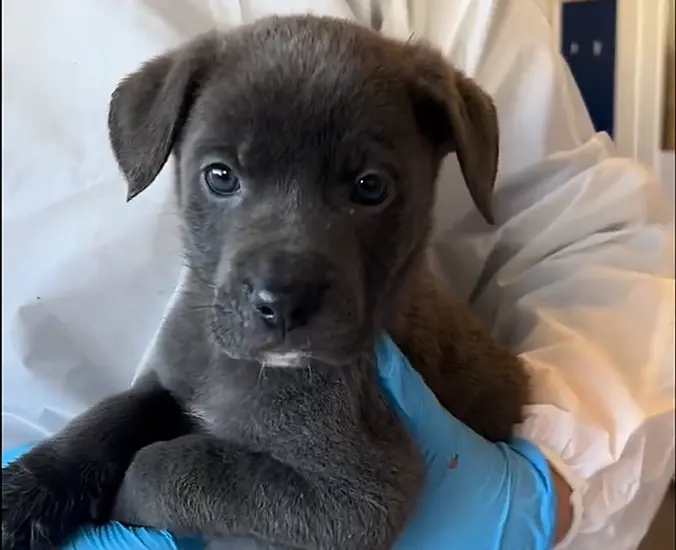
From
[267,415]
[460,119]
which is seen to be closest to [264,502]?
[267,415]

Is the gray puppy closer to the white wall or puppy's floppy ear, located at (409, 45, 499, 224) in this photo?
puppy's floppy ear, located at (409, 45, 499, 224)

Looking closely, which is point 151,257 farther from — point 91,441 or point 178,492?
point 178,492

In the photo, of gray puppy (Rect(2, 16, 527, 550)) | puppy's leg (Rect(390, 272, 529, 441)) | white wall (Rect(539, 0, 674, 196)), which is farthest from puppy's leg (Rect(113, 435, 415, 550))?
white wall (Rect(539, 0, 674, 196))

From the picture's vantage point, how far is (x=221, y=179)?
1.03 m

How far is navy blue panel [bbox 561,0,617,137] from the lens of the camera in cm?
156

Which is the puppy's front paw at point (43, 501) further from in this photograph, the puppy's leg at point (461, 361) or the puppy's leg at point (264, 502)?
the puppy's leg at point (461, 361)

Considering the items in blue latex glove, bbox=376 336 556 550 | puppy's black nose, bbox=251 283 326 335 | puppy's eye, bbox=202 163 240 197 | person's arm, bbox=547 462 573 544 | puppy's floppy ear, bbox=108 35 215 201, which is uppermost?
puppy's floppy ear, bbox=108 35 215 201

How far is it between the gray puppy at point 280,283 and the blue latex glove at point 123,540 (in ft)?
0.05

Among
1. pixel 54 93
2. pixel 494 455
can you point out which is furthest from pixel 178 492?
pixel 54 93

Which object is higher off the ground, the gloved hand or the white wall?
the white wall

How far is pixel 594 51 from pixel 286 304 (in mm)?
970

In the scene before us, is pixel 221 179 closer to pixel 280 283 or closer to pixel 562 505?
pixel 280 283

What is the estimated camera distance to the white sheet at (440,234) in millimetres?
1389

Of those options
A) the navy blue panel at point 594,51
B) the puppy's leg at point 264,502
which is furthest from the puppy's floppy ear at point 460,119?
the navy blue panel at point 594,51
